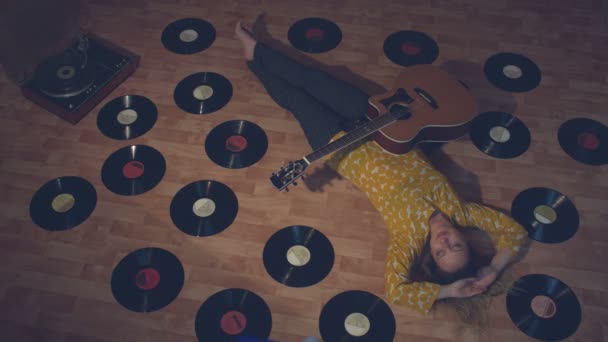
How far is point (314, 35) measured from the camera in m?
3.74

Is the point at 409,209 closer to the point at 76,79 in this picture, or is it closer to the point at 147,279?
the point at 147,279

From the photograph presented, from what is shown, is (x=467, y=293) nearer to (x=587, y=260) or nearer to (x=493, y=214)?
(x=493, y=214)

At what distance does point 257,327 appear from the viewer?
8.91ft

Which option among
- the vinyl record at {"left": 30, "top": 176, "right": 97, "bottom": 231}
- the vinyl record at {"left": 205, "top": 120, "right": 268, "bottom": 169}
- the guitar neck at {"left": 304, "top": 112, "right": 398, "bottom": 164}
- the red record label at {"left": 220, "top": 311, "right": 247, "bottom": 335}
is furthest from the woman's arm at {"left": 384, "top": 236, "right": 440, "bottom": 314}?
the vinyl record at {"left": 30, "top": 176, "right": 97, "bottom": 231}

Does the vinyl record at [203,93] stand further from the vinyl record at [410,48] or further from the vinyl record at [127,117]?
the vinyl record at [410,48]

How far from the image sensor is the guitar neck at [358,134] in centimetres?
270

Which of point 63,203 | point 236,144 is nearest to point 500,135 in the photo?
point 236,144

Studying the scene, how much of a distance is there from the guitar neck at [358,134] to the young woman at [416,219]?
0.16 m

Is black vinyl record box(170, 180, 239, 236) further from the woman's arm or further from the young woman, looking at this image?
the woman's arm

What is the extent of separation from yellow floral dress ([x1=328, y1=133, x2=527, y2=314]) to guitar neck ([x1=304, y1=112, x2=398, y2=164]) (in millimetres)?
158

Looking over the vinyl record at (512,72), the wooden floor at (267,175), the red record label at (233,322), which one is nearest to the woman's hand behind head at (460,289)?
the wooden floor at (267,175)

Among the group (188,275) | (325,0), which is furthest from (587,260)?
(325,0)

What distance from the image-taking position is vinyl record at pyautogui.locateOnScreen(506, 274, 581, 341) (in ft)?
8.91

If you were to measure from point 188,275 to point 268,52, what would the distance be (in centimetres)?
149
